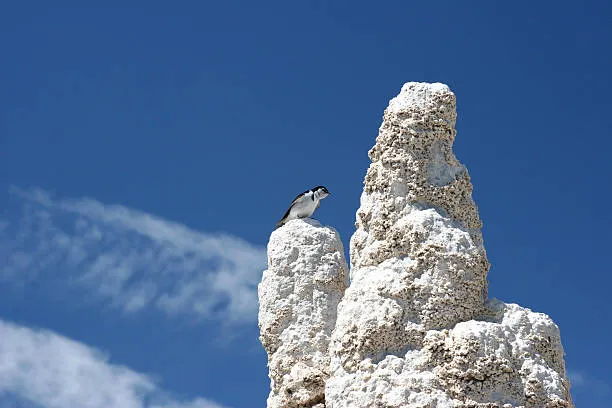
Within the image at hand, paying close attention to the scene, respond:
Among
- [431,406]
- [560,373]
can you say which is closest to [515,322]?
[560,373]

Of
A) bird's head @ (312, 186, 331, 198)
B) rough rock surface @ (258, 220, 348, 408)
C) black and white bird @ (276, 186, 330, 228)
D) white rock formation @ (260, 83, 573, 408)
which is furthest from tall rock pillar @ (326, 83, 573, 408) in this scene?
bird's head @ (312, 186, 331, 198)

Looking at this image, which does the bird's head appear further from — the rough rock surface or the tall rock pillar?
the tall rock pillar

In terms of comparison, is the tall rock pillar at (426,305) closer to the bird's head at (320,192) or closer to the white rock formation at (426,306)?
the white rock formation at (426,306)

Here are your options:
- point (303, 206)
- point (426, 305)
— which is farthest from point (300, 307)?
point (426, 305)

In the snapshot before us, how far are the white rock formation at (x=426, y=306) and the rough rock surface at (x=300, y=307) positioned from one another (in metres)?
0.23

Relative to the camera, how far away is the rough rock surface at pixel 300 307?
10703 millimetres

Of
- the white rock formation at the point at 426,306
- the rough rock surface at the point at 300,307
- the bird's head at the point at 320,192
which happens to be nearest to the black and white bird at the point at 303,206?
the bird's head at the point at 320,192

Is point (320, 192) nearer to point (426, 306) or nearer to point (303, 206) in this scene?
point (303, 206)

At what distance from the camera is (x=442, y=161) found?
32.2 ft

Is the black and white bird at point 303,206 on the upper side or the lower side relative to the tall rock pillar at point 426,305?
upper

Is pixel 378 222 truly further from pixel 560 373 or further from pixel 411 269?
pixel 560 373

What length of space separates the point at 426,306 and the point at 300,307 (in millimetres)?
2432

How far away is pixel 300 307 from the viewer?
11031 millimetres

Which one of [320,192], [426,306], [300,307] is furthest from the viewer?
[320,192]
